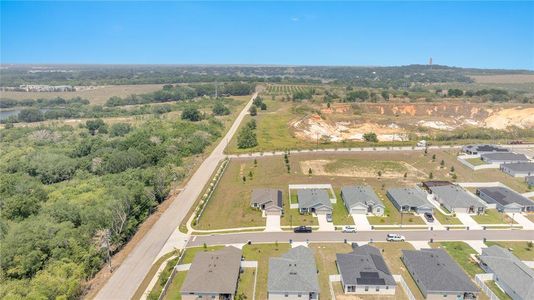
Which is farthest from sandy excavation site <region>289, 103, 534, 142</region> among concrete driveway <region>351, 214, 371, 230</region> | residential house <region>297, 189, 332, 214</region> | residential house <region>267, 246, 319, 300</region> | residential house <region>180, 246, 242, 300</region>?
residential house <region>180, 246, 242, 300</region>

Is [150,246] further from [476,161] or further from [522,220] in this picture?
[476,161]

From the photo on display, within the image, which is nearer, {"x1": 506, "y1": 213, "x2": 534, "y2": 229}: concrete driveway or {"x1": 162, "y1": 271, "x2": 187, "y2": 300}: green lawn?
Result: {"x1": 162, "y1": 271, "x2": 187, "y2": 300}: green lawn

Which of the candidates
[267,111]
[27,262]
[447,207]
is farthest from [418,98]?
[27,262]

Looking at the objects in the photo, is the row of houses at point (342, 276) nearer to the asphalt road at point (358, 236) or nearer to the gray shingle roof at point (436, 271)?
the gray shingle roof at point (436, 271)

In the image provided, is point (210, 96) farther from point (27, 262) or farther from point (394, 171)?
point (27, 262)

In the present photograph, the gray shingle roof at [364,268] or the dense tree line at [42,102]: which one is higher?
the dense tree line at [42,102]

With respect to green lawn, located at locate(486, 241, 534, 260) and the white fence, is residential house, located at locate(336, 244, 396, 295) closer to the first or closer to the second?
the white fence

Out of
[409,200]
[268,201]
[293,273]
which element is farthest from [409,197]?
[293,273]

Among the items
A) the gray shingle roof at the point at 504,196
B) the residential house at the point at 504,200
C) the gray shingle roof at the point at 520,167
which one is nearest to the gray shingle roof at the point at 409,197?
the residential house at the point at 504,200
